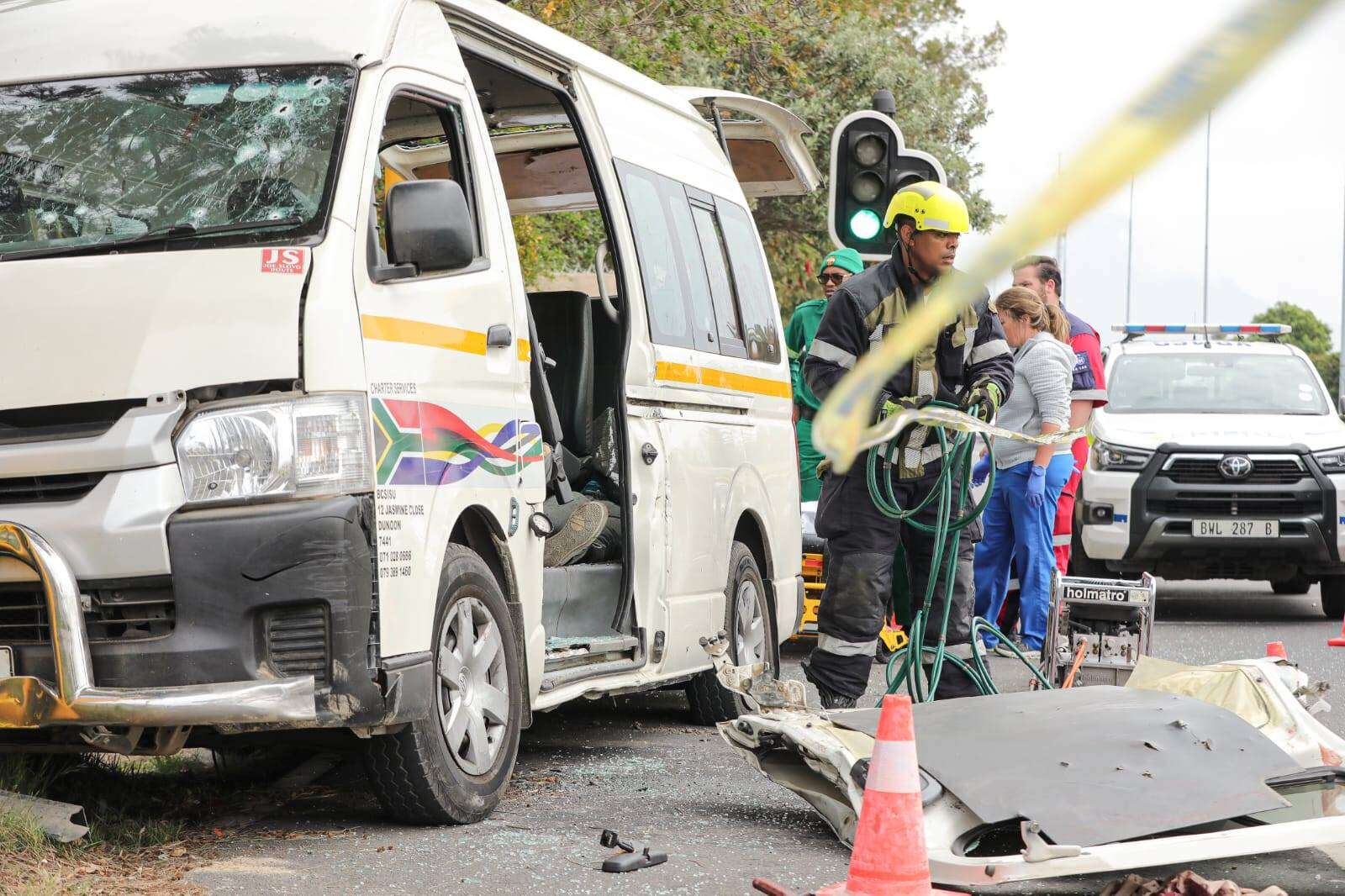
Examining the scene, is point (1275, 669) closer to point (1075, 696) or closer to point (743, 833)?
point (1075, 696)

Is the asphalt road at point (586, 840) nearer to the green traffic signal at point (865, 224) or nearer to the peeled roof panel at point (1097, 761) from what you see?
the peeled roof panel at point (1097, 761)

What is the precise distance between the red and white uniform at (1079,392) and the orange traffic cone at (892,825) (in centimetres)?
554

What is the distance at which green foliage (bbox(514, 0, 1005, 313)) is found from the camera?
13.9 metres

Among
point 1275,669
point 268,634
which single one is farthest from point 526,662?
point 1275,669

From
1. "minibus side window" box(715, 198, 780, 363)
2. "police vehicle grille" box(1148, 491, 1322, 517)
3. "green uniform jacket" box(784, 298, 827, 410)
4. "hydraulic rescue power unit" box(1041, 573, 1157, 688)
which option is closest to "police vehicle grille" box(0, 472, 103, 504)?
"minibus side window" box(715, 198, 780, 363)

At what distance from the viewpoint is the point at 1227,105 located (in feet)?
3.51

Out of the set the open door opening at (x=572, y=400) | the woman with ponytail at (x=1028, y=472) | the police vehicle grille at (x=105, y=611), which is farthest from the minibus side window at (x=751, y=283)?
the police vehicle grille at (x=105, y=611)

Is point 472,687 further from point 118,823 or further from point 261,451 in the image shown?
point 261,451

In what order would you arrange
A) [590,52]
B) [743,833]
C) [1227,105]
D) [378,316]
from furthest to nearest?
[590,52] → [743,833] → [378,316] → [1227,105]

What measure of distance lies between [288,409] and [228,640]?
0.60 meters

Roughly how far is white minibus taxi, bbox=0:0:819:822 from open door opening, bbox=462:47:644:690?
0.03 meters

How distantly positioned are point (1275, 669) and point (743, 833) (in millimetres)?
1808

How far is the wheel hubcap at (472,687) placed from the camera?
4988 millimetres

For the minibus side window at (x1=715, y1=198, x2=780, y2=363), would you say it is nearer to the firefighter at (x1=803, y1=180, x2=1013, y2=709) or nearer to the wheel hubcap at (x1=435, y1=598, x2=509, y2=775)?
the firefighter at (x1=803, y1=180, x2=1013, y2=709)
